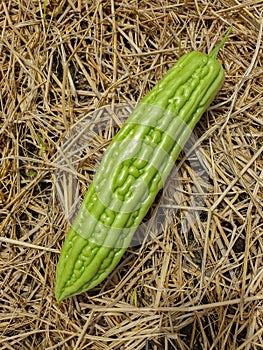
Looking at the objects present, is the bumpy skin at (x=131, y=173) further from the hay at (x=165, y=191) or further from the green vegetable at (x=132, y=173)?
the hay at (x=165, y=191)

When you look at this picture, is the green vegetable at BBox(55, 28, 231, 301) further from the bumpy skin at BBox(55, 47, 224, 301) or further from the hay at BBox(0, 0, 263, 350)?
the hay at BBox(0, 0, 263, 350)

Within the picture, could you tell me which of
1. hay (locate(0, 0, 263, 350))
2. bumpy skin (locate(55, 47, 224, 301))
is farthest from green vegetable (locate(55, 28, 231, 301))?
hay (locate(0, 0, 263, 350))

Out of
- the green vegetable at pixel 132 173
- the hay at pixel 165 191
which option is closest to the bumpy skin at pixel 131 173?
the green vegetable at pixel 132 173

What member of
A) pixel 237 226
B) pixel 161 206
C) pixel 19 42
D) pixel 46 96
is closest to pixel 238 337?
pixel 237 226

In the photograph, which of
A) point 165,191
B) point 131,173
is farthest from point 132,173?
point 165,191

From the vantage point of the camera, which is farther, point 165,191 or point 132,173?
point 165,191

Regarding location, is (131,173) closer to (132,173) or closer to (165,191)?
(132,173)

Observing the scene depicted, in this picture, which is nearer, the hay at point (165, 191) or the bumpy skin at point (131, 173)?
the bumpy skin at point (131, 173)
